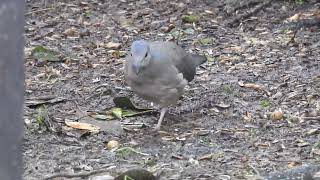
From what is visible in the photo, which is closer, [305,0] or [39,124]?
[39,124]

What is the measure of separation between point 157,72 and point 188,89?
1.38 m

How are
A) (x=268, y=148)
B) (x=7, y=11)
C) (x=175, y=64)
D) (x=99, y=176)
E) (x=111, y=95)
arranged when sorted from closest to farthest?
(x=7, y=11), (x=99, y=176), (x=268, y=148), (x=175, y=64), (x=111, y=95)

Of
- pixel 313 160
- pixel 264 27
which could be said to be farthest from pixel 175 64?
pixel 264 27

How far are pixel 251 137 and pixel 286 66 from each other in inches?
82.8

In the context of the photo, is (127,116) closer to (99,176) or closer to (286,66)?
(99,176)

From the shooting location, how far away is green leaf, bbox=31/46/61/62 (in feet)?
27.3

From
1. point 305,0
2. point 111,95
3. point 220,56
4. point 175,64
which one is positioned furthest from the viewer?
point 305,0

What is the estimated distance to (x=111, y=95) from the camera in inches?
273

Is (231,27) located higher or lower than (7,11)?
lower

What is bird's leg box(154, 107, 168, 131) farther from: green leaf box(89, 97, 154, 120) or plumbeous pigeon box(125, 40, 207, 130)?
green leaf box(89, 97, 154, 120)

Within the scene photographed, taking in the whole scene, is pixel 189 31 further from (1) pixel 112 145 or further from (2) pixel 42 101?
(1) pixel 112 145

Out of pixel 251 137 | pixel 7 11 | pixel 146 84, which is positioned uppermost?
pixel 7 11

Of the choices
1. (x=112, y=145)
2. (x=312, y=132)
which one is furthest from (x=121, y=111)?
(x=312, y=132)

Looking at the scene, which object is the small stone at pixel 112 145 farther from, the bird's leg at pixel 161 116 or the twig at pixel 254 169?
the twig at pixel 254 169
